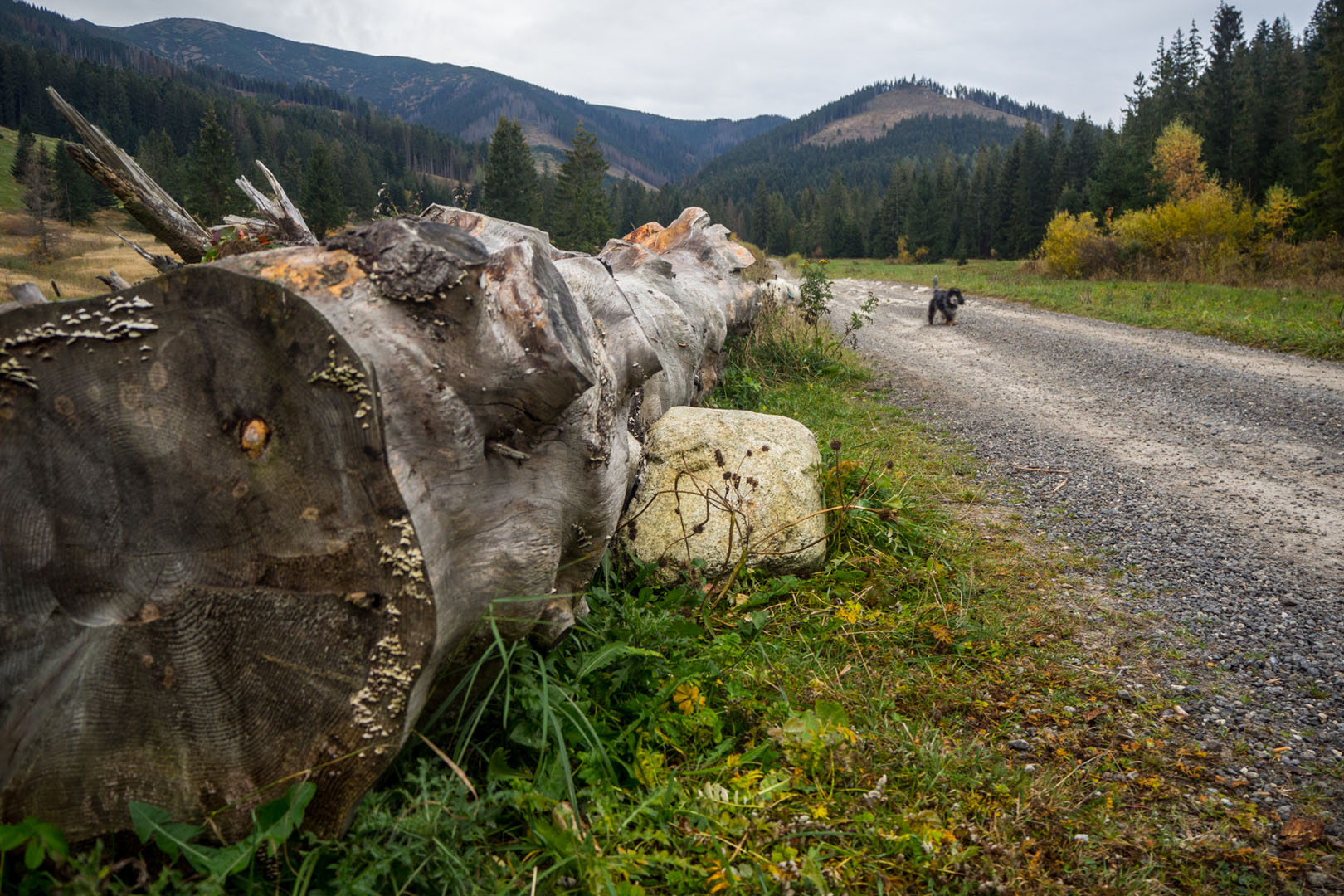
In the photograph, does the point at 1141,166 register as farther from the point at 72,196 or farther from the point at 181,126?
the point at 181,126

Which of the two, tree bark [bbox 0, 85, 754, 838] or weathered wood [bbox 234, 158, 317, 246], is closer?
tree bark [bbox 0, 85, 754, 838]

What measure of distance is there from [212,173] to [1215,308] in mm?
45256

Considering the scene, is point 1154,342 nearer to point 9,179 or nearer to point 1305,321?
point 1305,321

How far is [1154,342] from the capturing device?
10695 mm

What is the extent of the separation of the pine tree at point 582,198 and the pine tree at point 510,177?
243cm

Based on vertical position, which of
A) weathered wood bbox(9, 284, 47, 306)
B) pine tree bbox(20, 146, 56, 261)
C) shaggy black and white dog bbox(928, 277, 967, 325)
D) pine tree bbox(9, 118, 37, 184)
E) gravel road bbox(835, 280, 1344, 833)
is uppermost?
pine tree bbox(9, 118, 37, 184)

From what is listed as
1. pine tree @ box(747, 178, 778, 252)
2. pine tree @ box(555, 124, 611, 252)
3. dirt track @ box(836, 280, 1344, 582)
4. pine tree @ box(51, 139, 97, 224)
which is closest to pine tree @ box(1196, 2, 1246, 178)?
pine tree @ box(555, 124, 611, 252)

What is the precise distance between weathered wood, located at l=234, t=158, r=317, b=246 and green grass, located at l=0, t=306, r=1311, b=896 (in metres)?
2.36

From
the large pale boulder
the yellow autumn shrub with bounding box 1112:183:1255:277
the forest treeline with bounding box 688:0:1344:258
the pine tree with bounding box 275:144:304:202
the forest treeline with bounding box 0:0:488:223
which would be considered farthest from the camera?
the forest treeline with bounding box 0:0:488:223

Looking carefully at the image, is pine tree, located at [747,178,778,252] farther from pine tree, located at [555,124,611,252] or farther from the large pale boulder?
the large pale boulder

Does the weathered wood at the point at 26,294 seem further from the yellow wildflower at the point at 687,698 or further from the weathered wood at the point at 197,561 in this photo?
the yellow wildflower at the point at 687,698

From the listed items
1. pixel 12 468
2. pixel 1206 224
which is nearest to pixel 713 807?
pixel 12 468

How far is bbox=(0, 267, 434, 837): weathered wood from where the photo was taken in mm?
1528

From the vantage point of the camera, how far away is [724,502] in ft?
11.3
